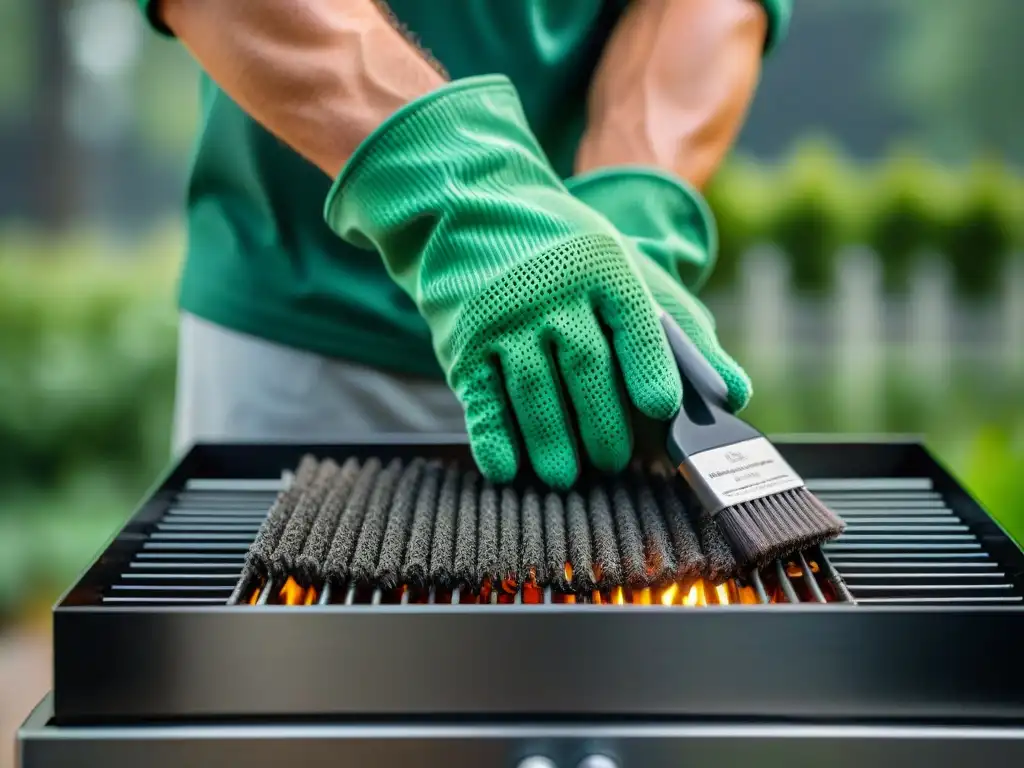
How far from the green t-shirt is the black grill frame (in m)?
0.51

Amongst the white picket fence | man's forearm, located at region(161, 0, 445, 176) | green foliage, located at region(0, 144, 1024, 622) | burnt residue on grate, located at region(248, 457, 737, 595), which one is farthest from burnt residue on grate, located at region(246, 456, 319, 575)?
the white picket fence

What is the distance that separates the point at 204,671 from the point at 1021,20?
132 inches

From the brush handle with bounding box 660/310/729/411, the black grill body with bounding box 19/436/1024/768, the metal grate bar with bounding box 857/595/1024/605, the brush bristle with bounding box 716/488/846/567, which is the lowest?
the black grill body with bounding box 19/436/1024/768

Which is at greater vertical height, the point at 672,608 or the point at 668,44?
the point at 668,44

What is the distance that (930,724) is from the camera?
55 centimetres

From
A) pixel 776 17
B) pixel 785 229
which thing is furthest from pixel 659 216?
pixel 785 229

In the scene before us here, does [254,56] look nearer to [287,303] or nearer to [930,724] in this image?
[287,303]

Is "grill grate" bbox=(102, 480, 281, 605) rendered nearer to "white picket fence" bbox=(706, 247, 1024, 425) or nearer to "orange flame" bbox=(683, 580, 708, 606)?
"orange flame" bbox=(683, 580, 708, 606)

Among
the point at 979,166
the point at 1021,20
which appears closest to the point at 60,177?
the point at 979,166

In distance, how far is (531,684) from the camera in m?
0.55

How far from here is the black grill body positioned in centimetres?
54

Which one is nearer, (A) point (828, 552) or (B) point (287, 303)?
(A) point (828, 552)

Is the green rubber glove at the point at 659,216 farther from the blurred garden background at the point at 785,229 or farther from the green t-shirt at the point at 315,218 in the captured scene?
the blurred garden background at the point at 785,229

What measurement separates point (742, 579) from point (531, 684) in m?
0.17
